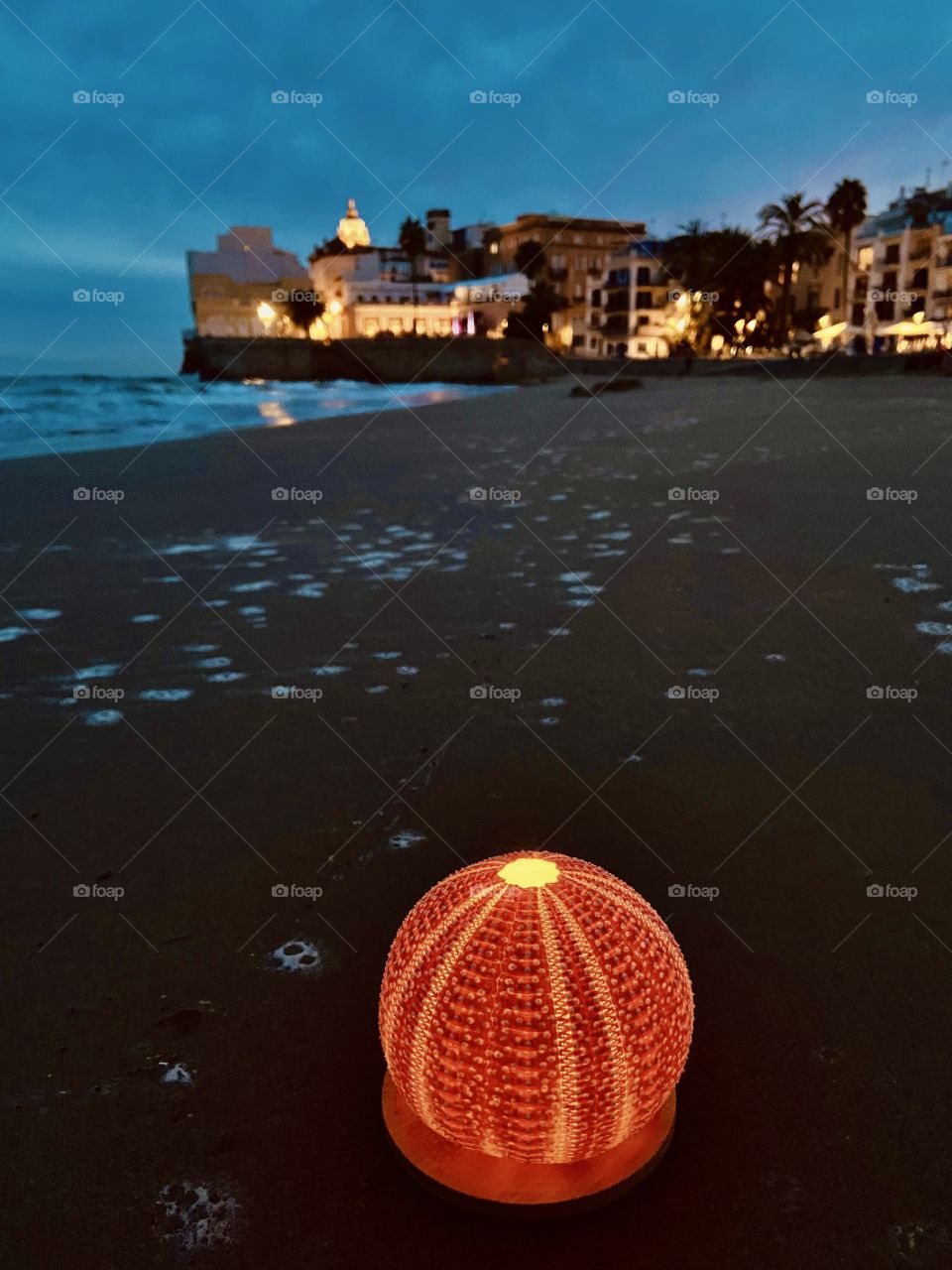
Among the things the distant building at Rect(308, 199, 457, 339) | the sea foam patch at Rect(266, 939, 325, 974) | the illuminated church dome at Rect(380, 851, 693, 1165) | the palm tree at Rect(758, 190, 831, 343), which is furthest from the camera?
the distant building at Rect(308, 199, 457, 339)

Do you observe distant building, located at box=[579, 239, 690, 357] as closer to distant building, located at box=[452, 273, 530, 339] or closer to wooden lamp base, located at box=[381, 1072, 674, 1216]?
distant building, located at box=[452, 273, 530, 339]

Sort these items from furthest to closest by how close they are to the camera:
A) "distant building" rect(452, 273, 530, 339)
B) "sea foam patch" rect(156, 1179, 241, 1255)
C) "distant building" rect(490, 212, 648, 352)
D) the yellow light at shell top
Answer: "distant building" rect(490, 212, 648, 352), "distant building" rect(452, 273, 530, 339), the yellow light at shell top, "sea foam patch" rect(156, 1179, 241, 1255)

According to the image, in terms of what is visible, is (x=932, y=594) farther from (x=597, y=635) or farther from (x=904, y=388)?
(x=904, y=388)

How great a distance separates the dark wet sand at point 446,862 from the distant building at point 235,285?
434 feet

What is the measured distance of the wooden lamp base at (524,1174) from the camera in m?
2.24

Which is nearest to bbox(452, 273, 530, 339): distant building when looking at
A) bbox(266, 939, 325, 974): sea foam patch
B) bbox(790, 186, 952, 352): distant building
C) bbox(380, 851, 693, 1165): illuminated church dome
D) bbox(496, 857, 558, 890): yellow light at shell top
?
bbox(790, 186, 952, 352): distant building

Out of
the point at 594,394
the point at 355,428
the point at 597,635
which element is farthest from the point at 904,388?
the point at 597,635

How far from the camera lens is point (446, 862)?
12.5ft

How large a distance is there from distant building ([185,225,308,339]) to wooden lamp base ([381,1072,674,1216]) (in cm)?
13684

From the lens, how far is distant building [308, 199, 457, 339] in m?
120

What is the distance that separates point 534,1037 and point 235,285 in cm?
14642

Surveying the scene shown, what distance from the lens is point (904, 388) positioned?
32062 millimetres

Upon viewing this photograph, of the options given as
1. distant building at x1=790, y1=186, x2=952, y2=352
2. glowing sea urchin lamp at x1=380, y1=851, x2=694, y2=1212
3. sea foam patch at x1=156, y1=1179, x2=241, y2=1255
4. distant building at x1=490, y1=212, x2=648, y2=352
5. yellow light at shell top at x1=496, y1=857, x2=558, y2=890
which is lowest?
sea foam patch at x1=156, y1=1179, x2=241, y2=1255

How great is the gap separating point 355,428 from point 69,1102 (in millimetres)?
21841
